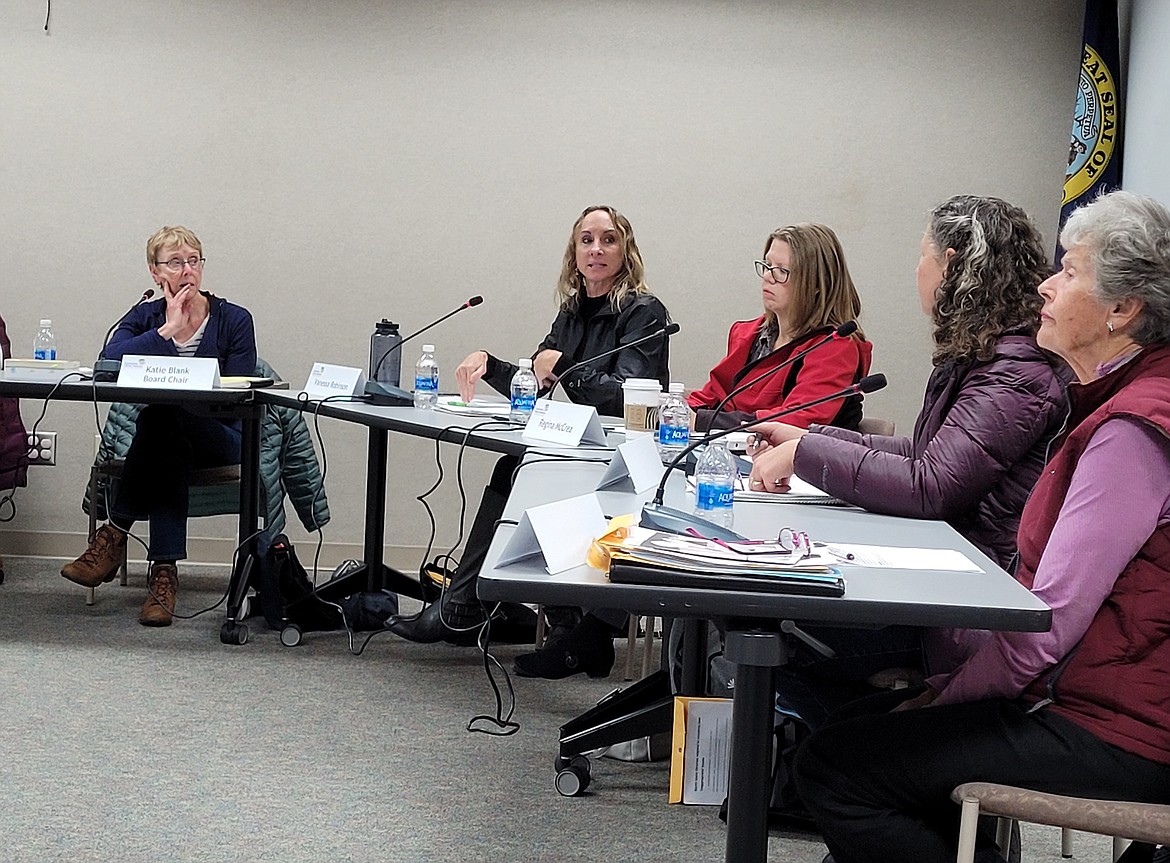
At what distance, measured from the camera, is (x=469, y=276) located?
463 cm

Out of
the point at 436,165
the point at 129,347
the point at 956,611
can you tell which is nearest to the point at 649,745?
the point at 956,611

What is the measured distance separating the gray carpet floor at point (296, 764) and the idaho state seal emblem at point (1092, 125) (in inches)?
96.6

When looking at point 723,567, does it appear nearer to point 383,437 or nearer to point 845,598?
point 845,598

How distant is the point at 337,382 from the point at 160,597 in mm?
890

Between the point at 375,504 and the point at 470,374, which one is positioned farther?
the point at 375,504

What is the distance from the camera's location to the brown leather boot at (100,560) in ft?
12.6

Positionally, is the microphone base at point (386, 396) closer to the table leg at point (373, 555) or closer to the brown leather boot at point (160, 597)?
the table leg at point (373, 555)

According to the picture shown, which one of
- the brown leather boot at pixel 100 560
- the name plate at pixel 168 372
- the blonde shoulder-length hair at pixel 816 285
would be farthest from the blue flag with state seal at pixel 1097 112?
the brown leather boot at pixel 100 560

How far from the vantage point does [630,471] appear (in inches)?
80.4

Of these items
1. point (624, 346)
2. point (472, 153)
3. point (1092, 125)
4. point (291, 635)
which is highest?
point (1092, 125)

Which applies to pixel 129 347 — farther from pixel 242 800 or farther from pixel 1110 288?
pixel 1110 288

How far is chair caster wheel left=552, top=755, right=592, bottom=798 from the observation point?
2.46 metres

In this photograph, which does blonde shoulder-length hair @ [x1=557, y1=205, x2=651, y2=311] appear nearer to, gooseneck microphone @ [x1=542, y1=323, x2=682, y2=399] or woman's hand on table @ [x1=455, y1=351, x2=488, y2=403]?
gooseneck microphone @ [x1=542, y1=323, x2=682, y2=399]

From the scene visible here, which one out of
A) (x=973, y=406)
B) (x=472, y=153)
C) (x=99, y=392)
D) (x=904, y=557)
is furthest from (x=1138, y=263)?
(x=472, y=153)
